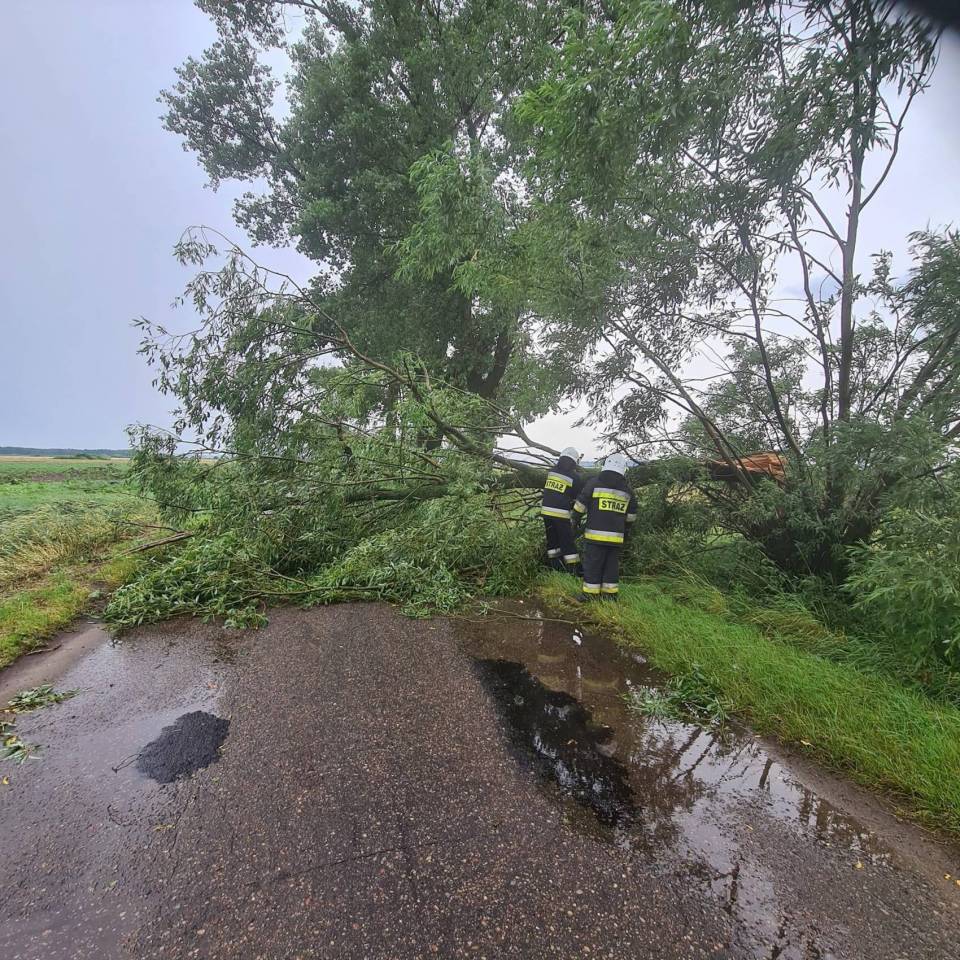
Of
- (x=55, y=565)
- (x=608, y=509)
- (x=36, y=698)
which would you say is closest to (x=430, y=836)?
(x=36, y=698)

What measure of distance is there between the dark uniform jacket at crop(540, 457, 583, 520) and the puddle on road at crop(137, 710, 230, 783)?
3.65 metres

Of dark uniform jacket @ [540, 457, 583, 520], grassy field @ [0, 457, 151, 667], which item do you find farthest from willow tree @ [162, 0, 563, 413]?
grassy field @ [0, 457, 151, 667]

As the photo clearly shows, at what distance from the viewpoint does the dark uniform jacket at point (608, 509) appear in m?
4.41

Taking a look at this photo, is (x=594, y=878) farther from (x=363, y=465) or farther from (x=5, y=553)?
(x=5, y=553)

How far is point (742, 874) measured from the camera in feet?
5.15

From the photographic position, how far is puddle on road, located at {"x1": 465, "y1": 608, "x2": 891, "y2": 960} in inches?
61.1

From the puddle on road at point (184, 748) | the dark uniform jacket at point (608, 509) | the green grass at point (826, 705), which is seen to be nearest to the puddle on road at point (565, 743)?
the green grass at point (826, 705)

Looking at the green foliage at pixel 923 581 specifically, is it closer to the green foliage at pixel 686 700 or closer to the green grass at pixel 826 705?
the green grass at pixel 826 705

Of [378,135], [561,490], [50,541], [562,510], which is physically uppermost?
[378,135]

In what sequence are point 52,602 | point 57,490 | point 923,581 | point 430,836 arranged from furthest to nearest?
1. point 57,490
2. point 52,602
3. point 923,581
4. point 430,836

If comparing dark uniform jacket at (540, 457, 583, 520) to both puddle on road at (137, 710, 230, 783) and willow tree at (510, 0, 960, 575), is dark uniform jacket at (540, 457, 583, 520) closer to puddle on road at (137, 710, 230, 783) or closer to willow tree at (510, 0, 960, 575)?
willow tree at (510, 0, 960, 575)

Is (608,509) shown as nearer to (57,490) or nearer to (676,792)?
(676,792)

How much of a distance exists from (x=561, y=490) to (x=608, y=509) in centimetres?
79

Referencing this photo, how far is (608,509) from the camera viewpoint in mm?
4469
